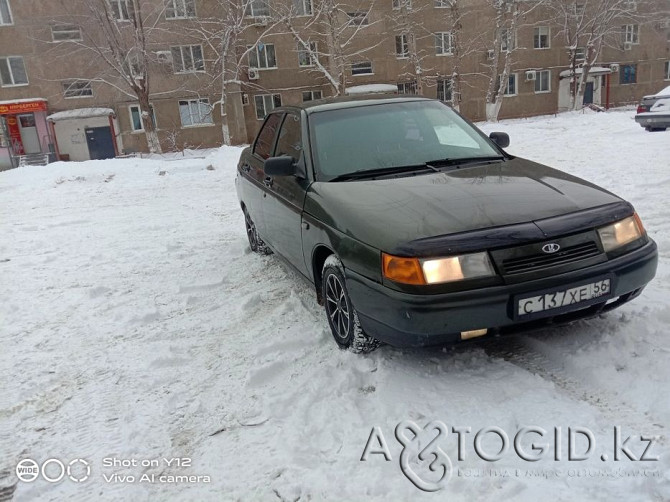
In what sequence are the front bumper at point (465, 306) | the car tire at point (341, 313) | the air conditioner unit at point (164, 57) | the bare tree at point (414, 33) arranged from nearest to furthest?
the front bumper at point (465, 306), the car tire at point (341, 313), the air conditioner unit at point (164, 57), the bare tree at point (414, 33)

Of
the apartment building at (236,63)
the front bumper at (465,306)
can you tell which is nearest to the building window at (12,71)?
the apartment building at (236,63)

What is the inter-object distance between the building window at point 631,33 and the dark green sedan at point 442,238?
41.6 meters

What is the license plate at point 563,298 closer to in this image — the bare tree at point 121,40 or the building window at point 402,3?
the bare tree at point 121,40

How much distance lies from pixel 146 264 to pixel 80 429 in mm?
3285

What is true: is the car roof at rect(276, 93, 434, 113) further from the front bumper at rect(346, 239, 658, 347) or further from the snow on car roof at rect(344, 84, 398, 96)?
the snow on car roof at rect(344, 84, 398, 96)

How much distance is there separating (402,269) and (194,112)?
1197 inches

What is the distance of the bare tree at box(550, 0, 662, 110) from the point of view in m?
32.3

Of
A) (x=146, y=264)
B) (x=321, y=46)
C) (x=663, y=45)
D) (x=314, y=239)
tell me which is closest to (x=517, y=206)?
(x=314, y=239)

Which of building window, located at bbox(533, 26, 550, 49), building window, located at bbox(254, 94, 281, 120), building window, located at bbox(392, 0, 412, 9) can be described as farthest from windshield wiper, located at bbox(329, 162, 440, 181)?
building window, located at bbox(533, 26, 550, 49)

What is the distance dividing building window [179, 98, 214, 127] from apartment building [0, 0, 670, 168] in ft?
0.20

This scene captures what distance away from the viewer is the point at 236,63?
28438 millimetres

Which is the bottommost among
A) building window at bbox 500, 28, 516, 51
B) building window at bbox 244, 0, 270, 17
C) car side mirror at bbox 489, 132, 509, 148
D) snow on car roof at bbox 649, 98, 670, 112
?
snow on car roof at bbox 649, 98, 670, 112

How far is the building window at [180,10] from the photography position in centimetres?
2809

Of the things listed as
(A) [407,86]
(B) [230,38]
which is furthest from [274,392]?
(A) [407,86]
